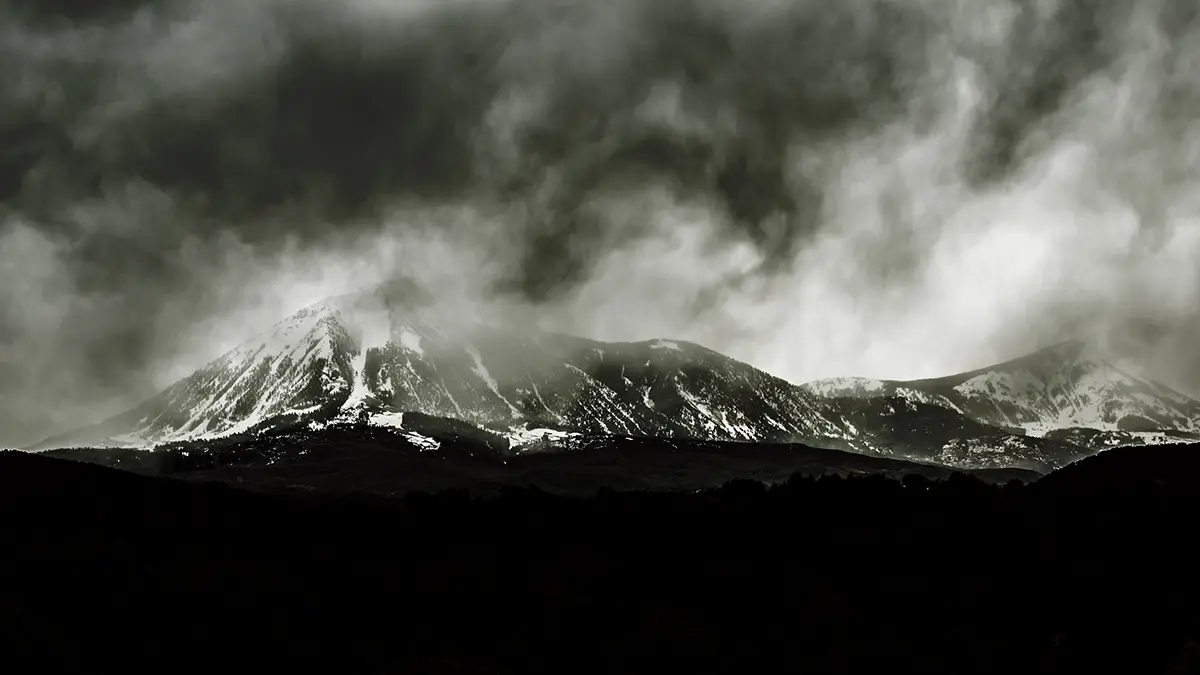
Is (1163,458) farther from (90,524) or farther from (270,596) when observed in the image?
(90,524)

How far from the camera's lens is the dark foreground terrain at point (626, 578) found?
59375mm

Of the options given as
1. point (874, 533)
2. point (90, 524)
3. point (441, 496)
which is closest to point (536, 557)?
point (441, 496)

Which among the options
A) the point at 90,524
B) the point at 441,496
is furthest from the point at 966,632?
the point at 90,524

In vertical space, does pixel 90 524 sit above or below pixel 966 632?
above

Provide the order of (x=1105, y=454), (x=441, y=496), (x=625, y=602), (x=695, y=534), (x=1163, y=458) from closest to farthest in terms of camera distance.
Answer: (x=1163, y=458)
(x=1105, y=454)
(x=625, y=602)
(x=695, y=534)
(x=441, y=496)

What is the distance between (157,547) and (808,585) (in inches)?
2213

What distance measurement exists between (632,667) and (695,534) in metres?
23.6

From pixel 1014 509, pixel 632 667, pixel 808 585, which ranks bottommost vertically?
pixel 632 667

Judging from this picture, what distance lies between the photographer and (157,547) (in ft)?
278

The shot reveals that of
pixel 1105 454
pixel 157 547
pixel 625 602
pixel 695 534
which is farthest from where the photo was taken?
pixel 695 534

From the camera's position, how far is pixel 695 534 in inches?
3556

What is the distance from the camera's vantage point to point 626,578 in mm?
82438

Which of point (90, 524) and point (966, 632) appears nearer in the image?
point (966, 632)

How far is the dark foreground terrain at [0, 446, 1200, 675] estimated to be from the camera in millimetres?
59375
